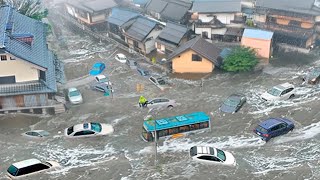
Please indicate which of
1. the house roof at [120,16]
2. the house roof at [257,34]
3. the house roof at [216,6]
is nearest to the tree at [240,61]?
the house roof at [257,34]

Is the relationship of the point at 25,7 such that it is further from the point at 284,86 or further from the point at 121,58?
the point at 284,86

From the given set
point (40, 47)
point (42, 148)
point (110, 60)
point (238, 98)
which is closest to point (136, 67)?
point (110, 60)

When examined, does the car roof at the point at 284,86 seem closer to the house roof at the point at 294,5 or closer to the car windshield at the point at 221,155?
the car windshield at the point at 221,155

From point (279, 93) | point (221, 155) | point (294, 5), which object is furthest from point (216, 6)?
point (221, 155)

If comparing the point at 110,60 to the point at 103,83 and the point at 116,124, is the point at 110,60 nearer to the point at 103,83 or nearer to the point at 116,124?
the point at 103,83

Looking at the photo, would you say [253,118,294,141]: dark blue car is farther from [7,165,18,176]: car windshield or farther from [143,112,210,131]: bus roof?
[7,165,18,176]: car windshield

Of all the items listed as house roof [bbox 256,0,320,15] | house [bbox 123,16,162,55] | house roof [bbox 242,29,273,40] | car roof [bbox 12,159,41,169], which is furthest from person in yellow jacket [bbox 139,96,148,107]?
house roof [bbox 256,0,320,15]
